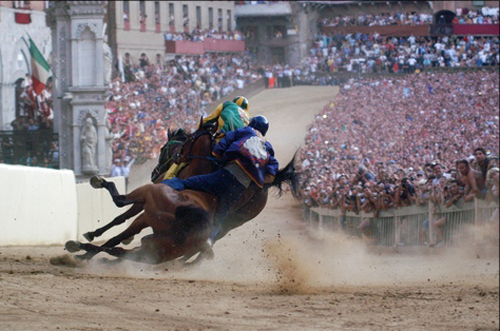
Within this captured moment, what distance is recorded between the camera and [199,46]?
162 feet

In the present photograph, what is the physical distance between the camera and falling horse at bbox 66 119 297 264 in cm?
1047

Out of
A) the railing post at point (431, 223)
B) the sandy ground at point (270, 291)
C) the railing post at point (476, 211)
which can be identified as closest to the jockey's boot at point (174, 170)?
the sandy ground at point (270, 291)

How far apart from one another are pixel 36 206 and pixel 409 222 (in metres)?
6.85

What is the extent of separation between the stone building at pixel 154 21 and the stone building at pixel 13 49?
946 centimetres

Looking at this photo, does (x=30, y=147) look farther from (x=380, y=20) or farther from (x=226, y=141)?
(x=380, y=20)

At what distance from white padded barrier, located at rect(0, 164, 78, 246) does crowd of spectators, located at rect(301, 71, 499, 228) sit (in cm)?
487

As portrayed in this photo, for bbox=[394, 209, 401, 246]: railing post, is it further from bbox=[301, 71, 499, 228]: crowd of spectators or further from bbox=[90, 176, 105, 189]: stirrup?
bbox=[90, 176, 105, 189]: stirrup

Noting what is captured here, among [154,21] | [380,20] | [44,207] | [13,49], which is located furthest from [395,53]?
[44,207]

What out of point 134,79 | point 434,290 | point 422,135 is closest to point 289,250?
point 434,290

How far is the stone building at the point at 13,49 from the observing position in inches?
1406

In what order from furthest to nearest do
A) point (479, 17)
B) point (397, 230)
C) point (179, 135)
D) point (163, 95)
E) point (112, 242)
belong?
point (479, 17) → point (163, 95) → point (397, 230) → point (179, 135) → point (112, 242)

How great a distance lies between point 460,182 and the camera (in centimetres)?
1006

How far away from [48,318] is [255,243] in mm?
10732

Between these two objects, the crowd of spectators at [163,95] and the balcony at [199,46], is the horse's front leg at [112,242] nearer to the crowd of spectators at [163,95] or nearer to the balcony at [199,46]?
the crowd of spectators at [163,95]
